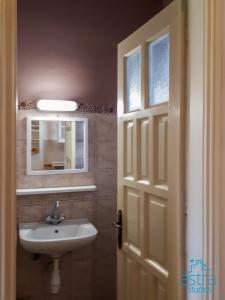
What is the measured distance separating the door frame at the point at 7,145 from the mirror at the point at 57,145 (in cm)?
146

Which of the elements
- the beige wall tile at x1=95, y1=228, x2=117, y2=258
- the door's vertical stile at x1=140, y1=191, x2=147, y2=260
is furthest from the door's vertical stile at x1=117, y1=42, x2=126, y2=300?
the beige wall tile at x1=95, y1=228, x2=117, y2=258

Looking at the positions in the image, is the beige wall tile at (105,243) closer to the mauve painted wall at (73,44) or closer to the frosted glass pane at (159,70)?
the mauve painted wall at (73,44)

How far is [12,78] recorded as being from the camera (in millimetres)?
916

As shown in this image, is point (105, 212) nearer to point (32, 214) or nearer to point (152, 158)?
point (32, 214)

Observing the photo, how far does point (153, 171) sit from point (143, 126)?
277 mm

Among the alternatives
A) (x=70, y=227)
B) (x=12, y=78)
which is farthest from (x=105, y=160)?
(x=12, y=78)

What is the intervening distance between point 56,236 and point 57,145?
2.41 feet

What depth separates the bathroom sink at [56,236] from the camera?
2.01 meters

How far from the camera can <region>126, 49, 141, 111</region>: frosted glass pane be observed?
67.7 inches

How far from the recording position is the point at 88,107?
2.50 m

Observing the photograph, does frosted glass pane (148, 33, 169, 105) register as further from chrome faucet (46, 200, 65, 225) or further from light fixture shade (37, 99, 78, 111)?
chrome faucet (46, 200, 65, 225)

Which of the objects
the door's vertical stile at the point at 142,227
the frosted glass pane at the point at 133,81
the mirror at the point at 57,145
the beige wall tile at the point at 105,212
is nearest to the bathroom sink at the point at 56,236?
the beige wall tile at the point at 105,212

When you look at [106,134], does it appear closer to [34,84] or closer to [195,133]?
[34,84]

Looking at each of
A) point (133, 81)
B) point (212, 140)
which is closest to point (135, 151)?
point (133, 81)
